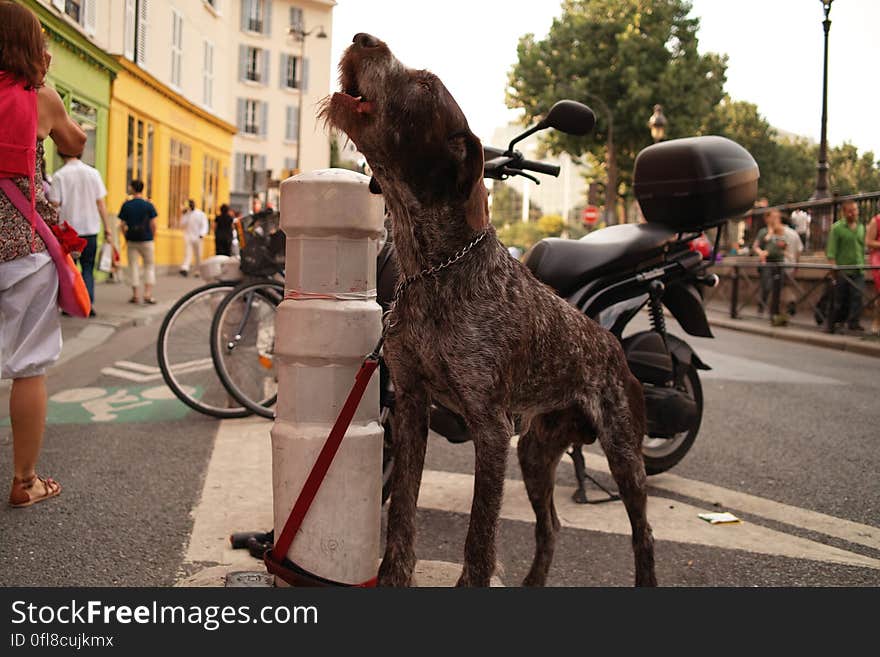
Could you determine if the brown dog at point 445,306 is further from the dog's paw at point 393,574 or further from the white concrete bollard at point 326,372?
the white concrete bollard at point 326,372

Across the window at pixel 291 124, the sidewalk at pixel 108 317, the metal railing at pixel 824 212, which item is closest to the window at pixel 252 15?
the sidewalk at pixel 108 317

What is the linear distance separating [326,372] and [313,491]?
336mm

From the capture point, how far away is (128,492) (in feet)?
13.4

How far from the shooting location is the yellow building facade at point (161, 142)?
17.2 ft

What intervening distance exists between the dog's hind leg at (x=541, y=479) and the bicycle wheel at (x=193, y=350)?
3.21m

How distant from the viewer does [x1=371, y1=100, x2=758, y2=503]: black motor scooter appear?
398 cm

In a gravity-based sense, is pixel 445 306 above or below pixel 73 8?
below

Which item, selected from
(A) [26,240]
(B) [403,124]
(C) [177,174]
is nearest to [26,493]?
(A) [26,240]

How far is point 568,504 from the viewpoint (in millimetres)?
4113

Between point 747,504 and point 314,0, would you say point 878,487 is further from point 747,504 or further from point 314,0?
point 314,0

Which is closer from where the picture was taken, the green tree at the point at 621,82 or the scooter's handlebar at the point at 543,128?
the scooter's handlebar at the point at 543,128

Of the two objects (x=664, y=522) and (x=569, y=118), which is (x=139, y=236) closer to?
(x=664, y=522)

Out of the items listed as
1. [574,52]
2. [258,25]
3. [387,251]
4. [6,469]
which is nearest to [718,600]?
[387,251]

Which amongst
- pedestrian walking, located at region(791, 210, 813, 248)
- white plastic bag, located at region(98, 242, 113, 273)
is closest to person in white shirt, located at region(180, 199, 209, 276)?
white plastic bag, located at region(98, 242, 113, 273)
